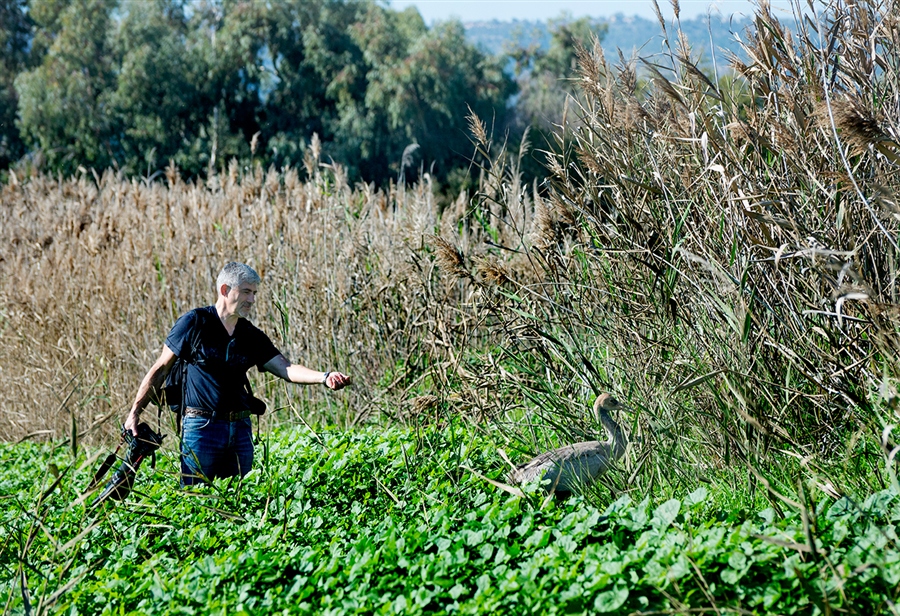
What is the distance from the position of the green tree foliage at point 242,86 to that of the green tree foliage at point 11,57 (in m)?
1.16

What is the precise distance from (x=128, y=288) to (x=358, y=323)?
223cm

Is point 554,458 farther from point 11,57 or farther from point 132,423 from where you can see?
point 11,57

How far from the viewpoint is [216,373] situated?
5.32 metres

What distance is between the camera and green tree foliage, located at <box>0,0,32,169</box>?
36.2 m

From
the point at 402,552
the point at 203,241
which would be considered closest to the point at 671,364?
the point at 402,552

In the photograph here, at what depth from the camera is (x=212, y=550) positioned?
4074 millimetres

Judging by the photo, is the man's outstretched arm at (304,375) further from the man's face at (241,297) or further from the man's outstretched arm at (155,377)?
the man's outstretched arm at (155,377)

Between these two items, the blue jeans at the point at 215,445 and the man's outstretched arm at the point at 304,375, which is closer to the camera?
the man's outstretched arm at the point at 304,375

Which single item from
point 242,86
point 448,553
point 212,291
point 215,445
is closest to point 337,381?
point 215,445

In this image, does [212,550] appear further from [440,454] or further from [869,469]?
[869,469]

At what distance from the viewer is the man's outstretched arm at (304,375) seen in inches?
188

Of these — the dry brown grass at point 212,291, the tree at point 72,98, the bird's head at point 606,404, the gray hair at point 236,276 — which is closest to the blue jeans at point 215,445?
the gray hair at point 236,276

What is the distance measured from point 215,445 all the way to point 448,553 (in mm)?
2495

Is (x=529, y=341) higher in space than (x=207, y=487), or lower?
higher
